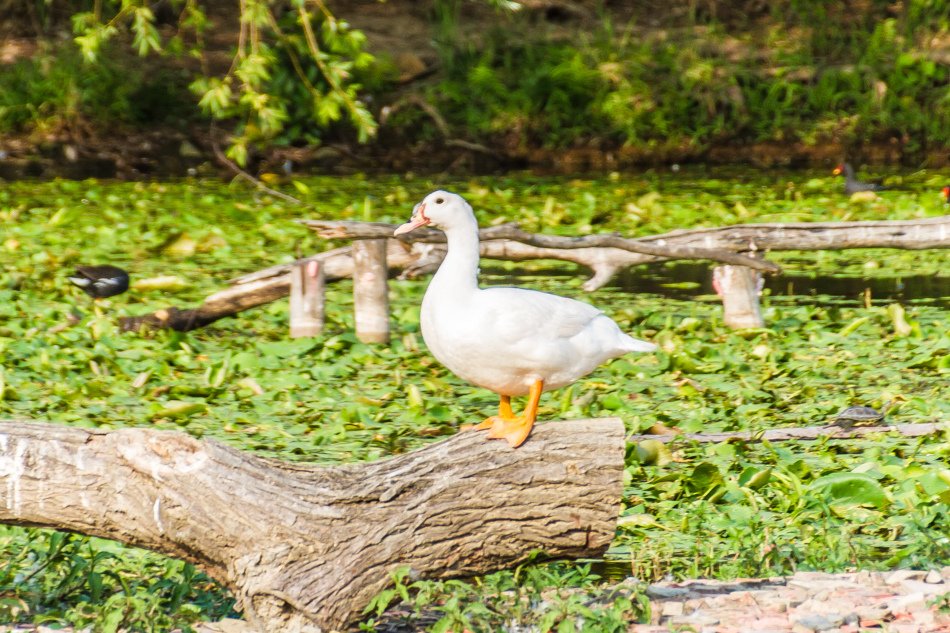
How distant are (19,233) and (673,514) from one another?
799 cm

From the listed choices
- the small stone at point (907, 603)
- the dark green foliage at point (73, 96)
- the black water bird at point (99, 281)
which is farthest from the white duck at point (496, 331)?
the dark green foliage at point (73, 96)

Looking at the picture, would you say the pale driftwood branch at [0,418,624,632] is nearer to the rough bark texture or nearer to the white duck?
the white duck

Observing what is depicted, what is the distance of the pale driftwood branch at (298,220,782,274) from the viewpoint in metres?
7.87

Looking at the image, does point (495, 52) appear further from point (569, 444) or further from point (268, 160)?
point (569, 444)

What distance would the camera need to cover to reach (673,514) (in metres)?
5.49

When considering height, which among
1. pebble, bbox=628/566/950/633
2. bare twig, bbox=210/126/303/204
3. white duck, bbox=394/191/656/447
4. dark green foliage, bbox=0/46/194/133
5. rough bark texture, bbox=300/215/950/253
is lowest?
pebble, bbox=628/566/950/633

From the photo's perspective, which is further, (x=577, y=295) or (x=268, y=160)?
(x=268, y=160)

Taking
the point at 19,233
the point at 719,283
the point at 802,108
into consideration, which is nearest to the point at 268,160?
the point at 19,233

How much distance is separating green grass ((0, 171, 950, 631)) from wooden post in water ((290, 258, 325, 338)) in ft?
0.45

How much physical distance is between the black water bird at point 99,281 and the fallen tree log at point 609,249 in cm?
88

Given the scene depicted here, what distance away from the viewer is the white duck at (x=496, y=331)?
480 centimetres

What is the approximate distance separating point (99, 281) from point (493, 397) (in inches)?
133

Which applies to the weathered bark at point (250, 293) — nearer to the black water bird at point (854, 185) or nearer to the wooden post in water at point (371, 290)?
the wooden post in water at point (371, 290)

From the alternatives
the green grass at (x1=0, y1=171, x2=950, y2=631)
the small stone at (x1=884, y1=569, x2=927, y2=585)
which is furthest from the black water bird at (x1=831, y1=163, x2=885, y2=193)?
the small stone at (x1=884, y1=569, x2=927, y2=585)
